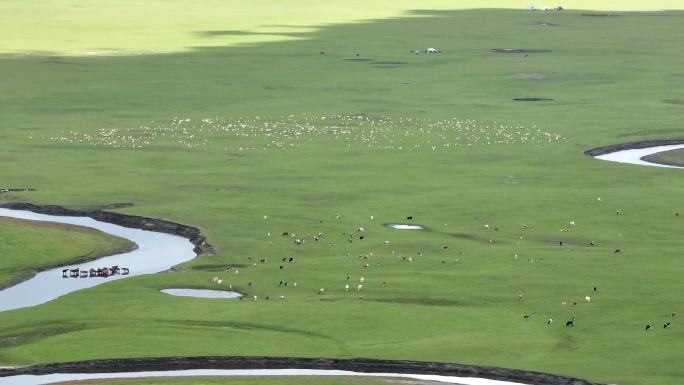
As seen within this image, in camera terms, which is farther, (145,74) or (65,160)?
(145,74)

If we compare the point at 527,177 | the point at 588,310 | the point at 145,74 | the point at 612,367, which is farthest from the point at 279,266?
the point at 145,74

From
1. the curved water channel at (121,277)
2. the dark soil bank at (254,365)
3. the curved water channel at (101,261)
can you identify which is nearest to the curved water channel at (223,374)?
the curved water channel at (121,277)

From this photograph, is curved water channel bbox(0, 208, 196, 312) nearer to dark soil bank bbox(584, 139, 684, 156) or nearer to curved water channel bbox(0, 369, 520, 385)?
curved water channel bbox(0, 369, 520, 385)

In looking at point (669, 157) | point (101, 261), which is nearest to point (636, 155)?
point (669, 157)

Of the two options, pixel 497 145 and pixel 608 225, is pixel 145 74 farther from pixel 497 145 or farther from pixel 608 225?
pixel 608 225

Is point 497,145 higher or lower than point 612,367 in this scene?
higher

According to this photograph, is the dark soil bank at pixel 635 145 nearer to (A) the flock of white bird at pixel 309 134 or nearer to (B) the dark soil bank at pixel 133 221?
(A) the flock of white bird at pixel 309 134
